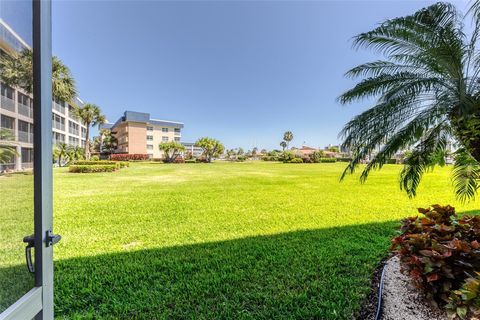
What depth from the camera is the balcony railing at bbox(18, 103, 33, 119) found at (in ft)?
4.35

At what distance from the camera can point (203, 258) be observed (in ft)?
12.3

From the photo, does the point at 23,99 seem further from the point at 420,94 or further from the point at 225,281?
the point at 420,94

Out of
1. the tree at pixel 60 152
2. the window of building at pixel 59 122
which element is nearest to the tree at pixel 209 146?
the tree at pixel 60 152

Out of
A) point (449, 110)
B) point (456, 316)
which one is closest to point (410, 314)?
point (456, 316)

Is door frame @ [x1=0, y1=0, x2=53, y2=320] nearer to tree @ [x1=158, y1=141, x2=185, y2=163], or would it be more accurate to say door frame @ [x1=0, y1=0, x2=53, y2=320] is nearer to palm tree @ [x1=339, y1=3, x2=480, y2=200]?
palm tree @ [x1=339, y1=3, x2=480, y2=200]

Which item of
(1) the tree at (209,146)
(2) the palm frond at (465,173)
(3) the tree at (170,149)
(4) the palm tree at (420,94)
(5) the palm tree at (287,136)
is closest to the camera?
(4) the palm tree at (420,94)

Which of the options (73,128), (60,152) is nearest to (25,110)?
(60,152)

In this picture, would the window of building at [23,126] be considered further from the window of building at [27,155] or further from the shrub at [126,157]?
the shrub at [126,157]

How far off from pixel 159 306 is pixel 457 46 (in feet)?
18.9

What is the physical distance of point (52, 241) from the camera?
4.57 ft

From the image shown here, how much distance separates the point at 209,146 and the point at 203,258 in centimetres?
3926

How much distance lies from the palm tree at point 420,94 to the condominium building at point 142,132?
49784mm

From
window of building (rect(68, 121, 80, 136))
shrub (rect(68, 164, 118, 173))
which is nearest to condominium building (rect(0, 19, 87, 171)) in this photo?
shrub (rect(68, 164, 118, 173))

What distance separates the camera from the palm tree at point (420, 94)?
138 inches
